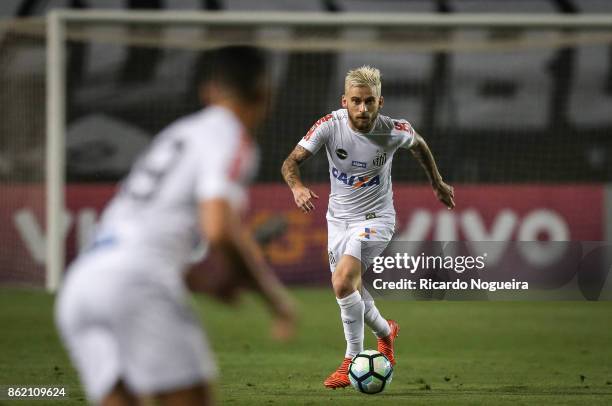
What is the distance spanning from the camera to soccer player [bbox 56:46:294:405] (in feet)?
11.6

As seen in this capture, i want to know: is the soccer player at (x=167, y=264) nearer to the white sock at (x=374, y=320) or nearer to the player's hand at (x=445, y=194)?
the player's hand at (x=445, y=194)

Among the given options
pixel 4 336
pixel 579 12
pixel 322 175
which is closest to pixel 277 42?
pixel 322 175

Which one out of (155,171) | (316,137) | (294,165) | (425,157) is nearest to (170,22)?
(316,137)

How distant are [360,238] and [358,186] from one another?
15.7 inches

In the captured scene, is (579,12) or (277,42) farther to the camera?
(579,12)

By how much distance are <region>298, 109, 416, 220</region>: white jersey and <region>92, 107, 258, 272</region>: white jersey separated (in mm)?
4387

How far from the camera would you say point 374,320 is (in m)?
8.20

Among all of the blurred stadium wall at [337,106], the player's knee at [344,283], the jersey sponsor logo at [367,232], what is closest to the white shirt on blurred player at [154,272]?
the player's knee at [344,283]

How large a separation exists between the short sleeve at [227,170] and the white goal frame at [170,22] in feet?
39.2

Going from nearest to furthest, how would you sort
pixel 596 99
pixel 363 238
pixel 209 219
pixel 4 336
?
1. pixel 209 219
2. pixel 363 238
3. pixel 4 336
4. pixel 596 99

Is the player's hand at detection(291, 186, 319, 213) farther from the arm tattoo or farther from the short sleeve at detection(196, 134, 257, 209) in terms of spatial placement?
the short sleeve at detection(196, 134, 257, 209)

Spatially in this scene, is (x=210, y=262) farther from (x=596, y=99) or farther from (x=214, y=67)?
(x=596, y=99)

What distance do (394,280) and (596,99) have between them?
425 inches

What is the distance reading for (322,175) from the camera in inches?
687
